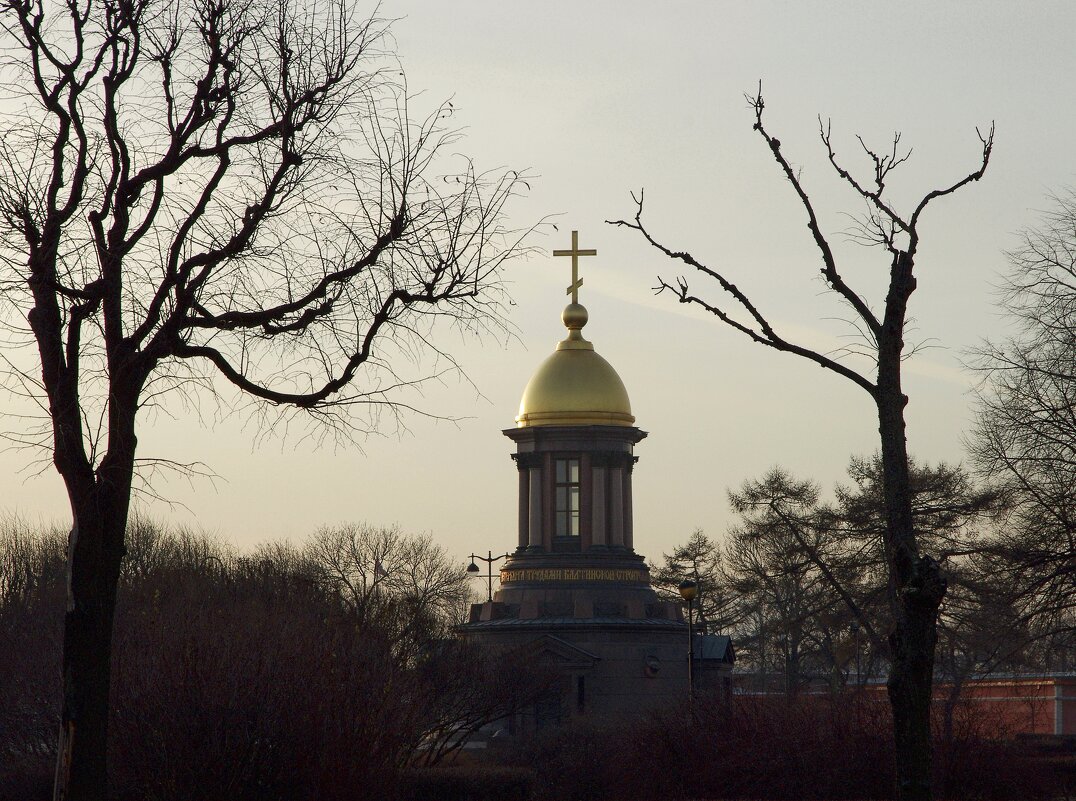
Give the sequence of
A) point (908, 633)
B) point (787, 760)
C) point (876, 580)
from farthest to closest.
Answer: point (876, 580), point (787, 760), point (908, 633)

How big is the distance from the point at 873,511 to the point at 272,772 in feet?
121

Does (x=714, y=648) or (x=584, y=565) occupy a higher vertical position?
(x=584, y=565)

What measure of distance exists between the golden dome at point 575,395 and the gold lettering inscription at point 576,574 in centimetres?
542

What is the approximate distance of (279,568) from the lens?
49688mm

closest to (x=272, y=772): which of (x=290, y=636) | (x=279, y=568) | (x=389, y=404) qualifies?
(x=290, y=636)

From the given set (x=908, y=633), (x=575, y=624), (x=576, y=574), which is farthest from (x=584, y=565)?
(x=908, y=633)

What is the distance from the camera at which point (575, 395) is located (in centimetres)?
5853

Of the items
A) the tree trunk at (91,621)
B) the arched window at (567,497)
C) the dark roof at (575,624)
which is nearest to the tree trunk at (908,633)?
the tree trunk at (91,621)

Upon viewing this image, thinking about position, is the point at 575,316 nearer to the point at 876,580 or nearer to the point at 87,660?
the point at 876,580

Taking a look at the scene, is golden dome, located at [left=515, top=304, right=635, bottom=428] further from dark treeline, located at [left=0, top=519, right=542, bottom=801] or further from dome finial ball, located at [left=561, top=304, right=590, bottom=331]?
dark treeline, located at [left=0, top=519, right=542, bottom=801]

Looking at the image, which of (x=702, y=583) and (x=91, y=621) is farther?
(x=702, y=583)

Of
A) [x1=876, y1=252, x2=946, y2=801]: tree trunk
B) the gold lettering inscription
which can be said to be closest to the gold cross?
the gold lettering inscription

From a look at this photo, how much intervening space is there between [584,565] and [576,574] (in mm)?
439

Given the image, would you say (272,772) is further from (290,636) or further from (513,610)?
(513,610)
